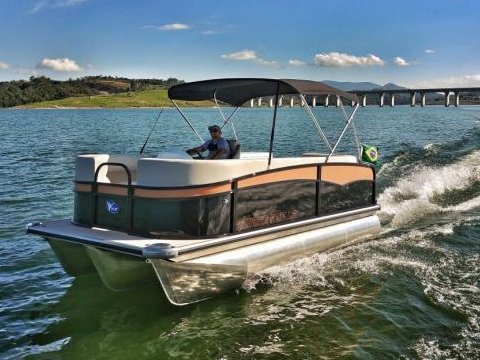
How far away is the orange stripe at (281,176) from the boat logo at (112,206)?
1.81 m

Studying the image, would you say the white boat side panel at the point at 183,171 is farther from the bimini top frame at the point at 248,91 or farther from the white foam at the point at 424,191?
the white foam at the point at 424,191

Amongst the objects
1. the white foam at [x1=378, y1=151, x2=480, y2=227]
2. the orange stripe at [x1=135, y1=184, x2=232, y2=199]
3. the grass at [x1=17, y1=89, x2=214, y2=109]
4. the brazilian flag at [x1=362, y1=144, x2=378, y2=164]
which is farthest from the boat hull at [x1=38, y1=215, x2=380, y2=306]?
the grass at [x1=17, y1=89, x2=214, y2=109]

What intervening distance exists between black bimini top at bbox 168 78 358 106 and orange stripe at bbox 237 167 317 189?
1.30 metres

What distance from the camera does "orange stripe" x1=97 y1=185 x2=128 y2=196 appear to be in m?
7.92

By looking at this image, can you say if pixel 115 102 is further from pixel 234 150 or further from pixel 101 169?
pixel 101 169

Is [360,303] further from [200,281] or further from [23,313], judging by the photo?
[23,313]

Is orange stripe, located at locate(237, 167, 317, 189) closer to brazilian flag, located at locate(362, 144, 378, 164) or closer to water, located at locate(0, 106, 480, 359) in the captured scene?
water, located at locate(0, 106, 480, 359)

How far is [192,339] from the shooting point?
703cm

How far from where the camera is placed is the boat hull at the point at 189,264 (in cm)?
735

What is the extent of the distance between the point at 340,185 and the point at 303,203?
1.28 meters

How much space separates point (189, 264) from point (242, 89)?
4629 mm

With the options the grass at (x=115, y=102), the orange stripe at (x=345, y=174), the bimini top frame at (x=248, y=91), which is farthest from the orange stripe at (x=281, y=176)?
the grass at (x=115, y=102)

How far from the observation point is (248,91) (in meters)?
11.0

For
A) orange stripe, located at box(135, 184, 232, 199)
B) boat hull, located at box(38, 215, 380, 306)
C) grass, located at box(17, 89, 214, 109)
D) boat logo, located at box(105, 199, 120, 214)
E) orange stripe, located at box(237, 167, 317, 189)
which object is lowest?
boat hull, located at box(38, 215, 380, 306)
